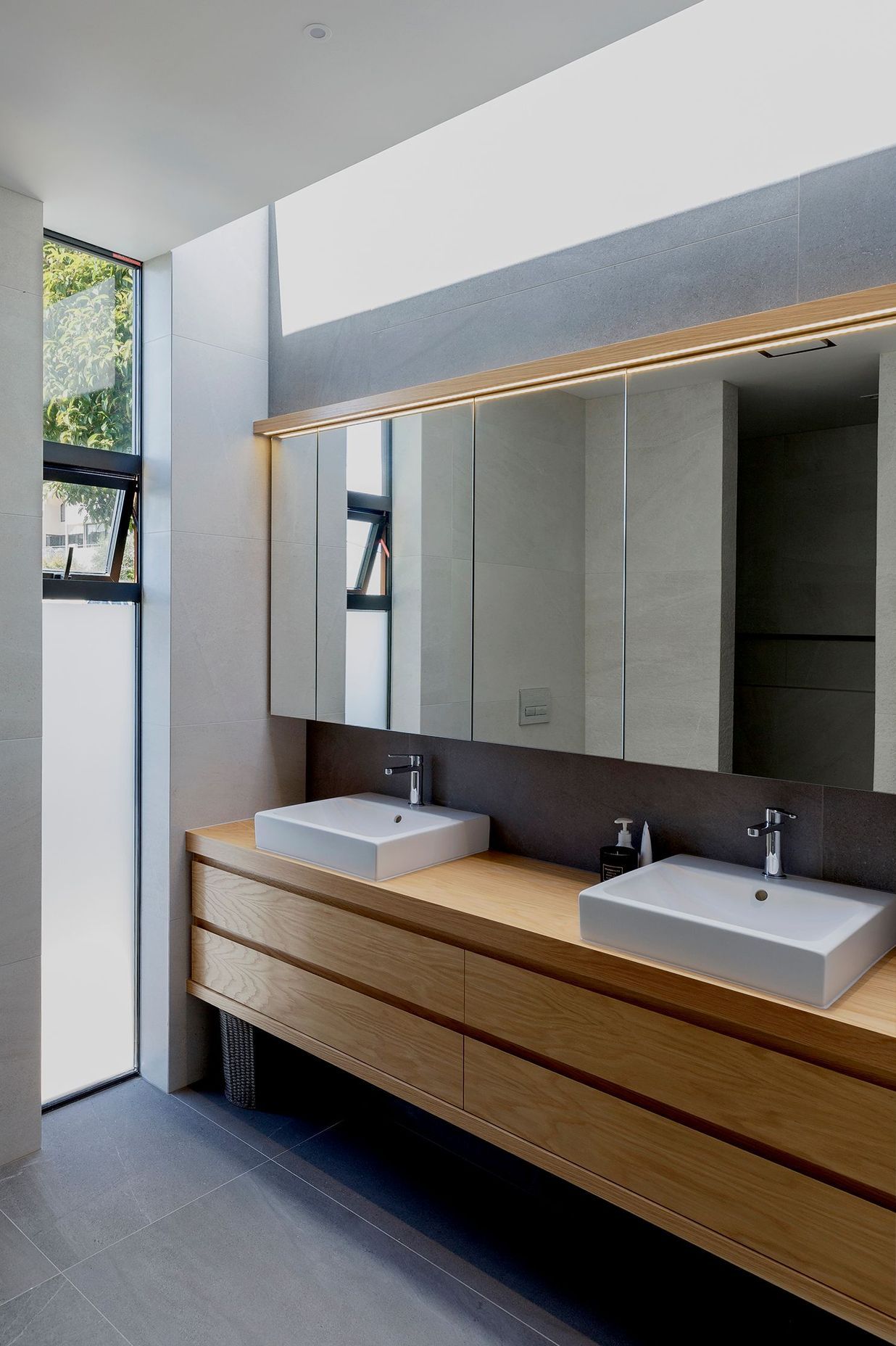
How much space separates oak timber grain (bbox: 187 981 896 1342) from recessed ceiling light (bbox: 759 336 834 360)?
1.65 meters

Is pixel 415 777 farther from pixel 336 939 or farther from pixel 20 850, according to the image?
pixel 20 850

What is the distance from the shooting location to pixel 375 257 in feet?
8.66

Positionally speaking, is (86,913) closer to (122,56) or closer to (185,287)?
(185,287)

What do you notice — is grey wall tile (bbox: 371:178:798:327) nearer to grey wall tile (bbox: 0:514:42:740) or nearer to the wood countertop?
grey wall tile (bbox: 0:514:42:740)

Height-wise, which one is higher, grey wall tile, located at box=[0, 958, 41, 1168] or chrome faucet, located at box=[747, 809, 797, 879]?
chrome faucet, located at box=[747, 809, 797, 879]

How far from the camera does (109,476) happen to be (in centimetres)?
270

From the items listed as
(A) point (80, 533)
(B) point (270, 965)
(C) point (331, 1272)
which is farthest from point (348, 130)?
(C) point (331, 1272)

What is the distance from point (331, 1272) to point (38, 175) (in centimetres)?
268

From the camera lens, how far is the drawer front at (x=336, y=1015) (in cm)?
208

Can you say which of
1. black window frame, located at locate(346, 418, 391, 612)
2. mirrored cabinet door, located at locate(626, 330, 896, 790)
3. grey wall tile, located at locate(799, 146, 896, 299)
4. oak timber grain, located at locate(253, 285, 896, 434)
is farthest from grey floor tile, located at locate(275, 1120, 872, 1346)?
grey wall tile, located at locate(799, 146, 896, 299)

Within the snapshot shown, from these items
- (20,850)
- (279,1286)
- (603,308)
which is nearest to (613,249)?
(603,308)

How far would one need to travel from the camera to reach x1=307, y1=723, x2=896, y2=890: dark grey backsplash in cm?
188

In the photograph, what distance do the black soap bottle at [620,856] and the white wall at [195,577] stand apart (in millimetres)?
1290

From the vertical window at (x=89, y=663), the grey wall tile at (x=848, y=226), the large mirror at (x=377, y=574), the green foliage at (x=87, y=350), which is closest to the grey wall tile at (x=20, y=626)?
the vertical window at (x=89, y=663)
